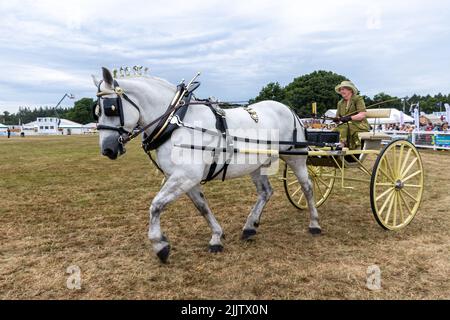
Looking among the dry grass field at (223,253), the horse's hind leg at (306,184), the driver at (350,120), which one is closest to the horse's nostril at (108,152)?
the dry grass field at (223,253)

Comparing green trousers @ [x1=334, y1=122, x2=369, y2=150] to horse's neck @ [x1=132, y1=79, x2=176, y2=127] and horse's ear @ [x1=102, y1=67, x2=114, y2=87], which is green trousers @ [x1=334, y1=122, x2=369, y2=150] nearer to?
horse's neck @ [x1=132, y1=79, x2=176, y2=127]

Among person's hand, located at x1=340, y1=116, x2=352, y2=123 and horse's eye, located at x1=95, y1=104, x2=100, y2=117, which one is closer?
horse's eye, located at x1=95, y1=104, x2=100, y2=117

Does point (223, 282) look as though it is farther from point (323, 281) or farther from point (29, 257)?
point (29, 257)

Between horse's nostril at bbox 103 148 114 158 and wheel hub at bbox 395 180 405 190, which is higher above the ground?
horse's nostril at bbox 103 148 114 158

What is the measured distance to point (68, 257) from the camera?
4.60 m

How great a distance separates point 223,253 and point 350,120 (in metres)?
3.06

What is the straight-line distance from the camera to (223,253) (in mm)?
4676

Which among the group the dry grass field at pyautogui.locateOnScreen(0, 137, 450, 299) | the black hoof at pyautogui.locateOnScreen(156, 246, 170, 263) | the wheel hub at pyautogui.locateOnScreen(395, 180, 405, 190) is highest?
the wheel hub at pyautogui.locateOnScreen(395, 180, 405, 190)

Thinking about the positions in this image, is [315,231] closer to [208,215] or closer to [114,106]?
[208,215]

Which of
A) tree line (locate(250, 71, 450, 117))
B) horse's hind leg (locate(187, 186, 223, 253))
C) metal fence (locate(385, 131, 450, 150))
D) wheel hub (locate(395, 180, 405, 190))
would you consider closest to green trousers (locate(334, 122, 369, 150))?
wheel hub (locate(395, 180, 405, 190))

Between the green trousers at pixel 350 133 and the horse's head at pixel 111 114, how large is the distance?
145 inches

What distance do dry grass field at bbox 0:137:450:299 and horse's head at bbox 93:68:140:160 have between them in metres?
1.50

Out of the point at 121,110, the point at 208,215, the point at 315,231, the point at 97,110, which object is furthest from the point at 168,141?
the point at 315,231

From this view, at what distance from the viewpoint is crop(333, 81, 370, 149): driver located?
584 centimetres
